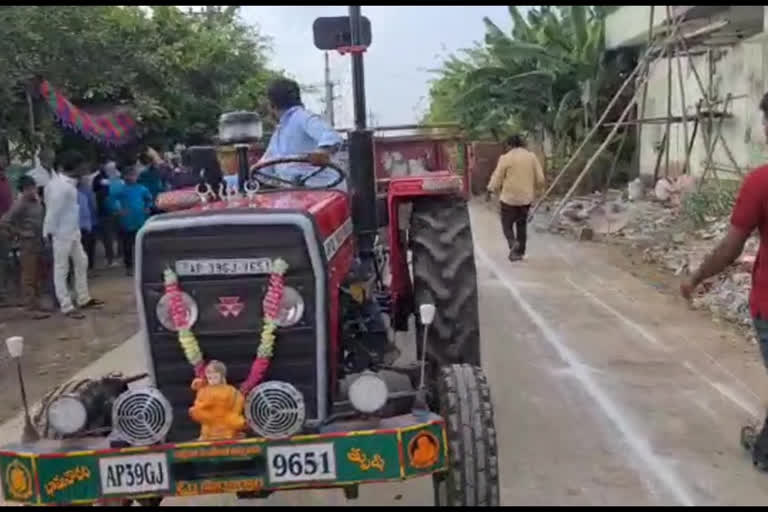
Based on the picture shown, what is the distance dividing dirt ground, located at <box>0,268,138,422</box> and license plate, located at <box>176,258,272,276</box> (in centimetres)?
360

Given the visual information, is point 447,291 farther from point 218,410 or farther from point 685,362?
point 685,362

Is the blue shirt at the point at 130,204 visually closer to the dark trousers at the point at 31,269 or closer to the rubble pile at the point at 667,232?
the dark trousers at the point at 31,269

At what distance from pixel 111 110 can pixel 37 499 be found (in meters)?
12.1

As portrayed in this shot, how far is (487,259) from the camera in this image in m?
14.1

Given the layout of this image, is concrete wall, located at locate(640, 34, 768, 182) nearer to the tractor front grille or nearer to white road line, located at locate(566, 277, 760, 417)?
white road line, located at locate(566, 277, 760, 417)

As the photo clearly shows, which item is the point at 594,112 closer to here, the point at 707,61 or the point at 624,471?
the point at 707,61

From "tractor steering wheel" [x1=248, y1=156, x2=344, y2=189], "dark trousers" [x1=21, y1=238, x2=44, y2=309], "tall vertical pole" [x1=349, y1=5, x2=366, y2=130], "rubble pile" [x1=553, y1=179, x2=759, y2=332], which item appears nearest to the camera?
"tractor steering wheel" [x1=248, y1=156, x2=344, y2=189]

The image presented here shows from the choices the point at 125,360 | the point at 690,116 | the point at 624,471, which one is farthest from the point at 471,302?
the point at 690,116

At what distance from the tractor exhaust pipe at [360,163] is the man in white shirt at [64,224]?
19.4 ft

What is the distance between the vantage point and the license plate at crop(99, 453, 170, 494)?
3885 mm

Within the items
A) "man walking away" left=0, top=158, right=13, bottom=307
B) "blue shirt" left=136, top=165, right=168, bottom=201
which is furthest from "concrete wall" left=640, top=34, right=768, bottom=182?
"man walking away" left=0, top=158, right=13, bottom=307

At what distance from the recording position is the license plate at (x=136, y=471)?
3.88 meters

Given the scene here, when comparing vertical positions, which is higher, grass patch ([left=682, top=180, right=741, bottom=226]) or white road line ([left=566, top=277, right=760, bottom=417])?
grass patch ([left=682, top=180, right=741, bottom=226])

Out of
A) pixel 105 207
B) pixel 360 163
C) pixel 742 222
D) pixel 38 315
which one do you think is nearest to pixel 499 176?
pixel 105 207
